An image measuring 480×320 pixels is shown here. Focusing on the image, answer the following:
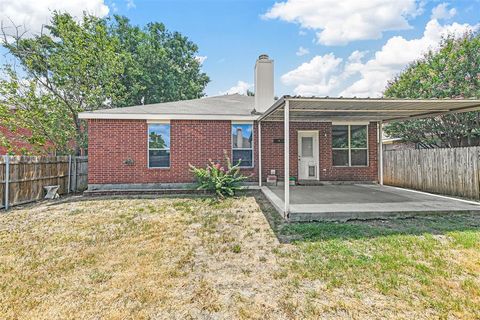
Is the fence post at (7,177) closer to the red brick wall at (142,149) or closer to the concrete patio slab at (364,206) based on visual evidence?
the red brick wall at (142,149)

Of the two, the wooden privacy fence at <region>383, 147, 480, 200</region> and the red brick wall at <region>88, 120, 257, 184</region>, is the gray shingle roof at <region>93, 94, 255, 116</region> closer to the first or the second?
the red brick wall at <region>88, 120, 257, 184</region>

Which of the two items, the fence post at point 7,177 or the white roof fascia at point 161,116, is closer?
the fence post at point 7,177

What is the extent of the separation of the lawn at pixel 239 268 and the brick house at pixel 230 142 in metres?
3.79

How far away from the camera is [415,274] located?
10.8ft

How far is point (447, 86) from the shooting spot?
11.8 m

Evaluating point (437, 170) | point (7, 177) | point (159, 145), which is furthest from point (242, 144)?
point (7, 177)

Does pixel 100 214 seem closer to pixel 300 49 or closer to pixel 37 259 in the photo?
pixel 37 259

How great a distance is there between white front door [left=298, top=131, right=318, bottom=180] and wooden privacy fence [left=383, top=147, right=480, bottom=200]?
3.06 meters

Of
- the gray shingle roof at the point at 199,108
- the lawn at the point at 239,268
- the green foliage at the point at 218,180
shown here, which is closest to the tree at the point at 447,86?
the lawn at the point at 239,268

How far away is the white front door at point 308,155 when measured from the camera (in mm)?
10688

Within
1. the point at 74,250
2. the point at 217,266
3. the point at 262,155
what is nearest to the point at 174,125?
the point at 262,155

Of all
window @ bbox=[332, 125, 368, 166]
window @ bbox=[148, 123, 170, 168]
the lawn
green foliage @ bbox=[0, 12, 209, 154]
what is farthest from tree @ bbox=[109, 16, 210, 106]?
the lawn

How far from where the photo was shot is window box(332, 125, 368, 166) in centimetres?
1073

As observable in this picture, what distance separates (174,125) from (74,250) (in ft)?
20.0
